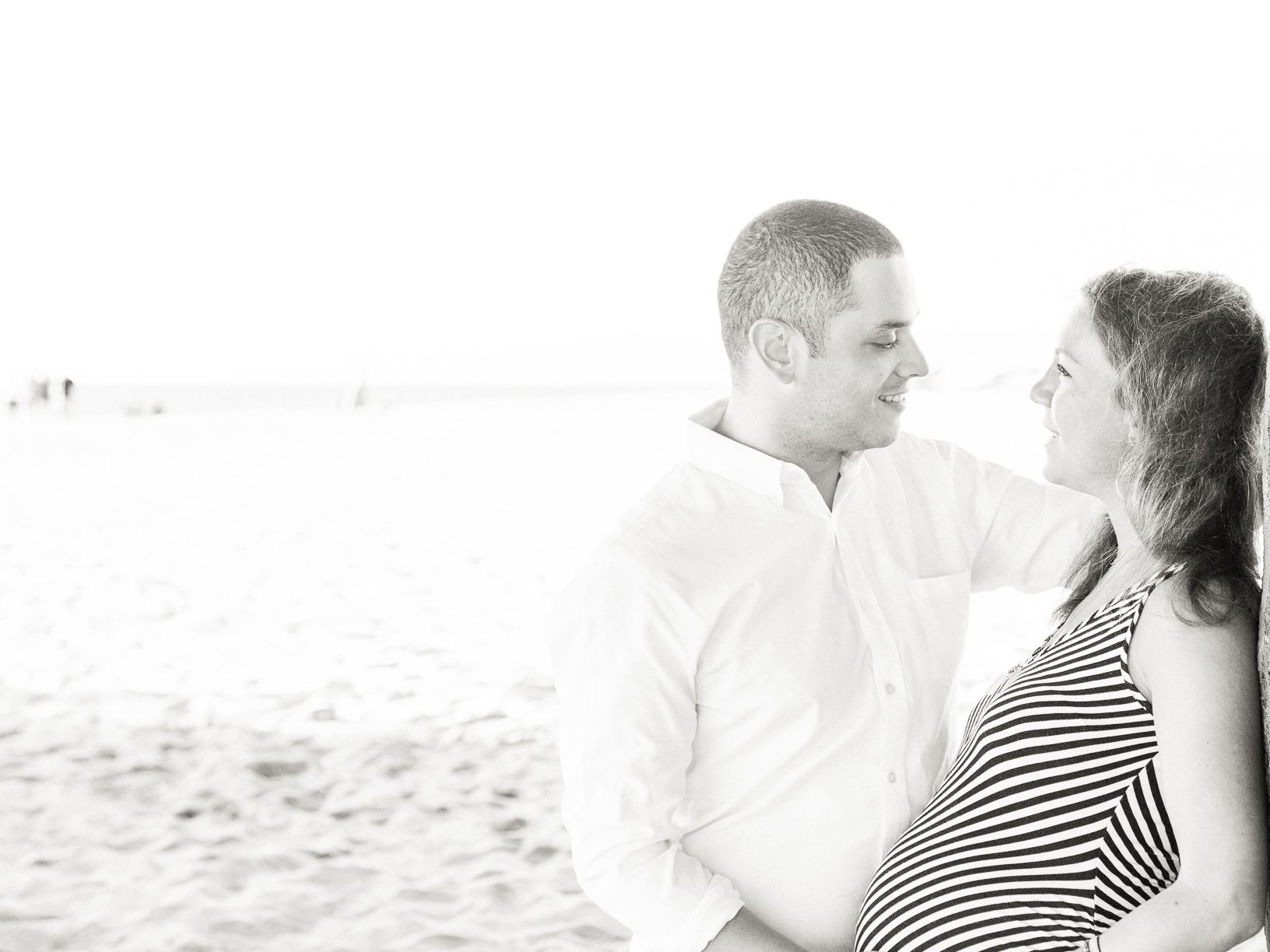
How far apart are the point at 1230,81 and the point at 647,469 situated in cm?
3137

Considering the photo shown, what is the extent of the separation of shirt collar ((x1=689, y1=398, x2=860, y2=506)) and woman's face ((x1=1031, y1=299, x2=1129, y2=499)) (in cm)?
38

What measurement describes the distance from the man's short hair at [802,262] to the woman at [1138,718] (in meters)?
0.36

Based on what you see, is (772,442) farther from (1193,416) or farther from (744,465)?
(1193,416)

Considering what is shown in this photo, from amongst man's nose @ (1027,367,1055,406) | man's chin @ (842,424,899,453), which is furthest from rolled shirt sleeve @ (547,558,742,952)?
man's nose @ (1027,367,1055,406)

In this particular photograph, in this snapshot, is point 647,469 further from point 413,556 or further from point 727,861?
point 727,861

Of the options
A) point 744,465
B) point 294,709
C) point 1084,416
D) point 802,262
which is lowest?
point 294,709

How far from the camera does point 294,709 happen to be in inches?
199

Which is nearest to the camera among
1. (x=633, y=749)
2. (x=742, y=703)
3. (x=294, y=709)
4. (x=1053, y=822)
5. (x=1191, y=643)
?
(x=1191, y=643)

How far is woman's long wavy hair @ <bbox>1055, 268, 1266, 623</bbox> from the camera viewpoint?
1.55 m

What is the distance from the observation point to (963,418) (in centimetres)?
1495

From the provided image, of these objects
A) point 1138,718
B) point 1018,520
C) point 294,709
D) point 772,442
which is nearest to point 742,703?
point 772,442

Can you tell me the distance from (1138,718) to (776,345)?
0.81m

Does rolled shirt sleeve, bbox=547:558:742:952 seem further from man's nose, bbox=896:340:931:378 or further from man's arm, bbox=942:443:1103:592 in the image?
man's arm, bbox=942:443:1103:592

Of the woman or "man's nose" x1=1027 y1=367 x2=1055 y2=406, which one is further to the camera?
"man's nose" x1=1027 y1=367 x2=1055 y2=406
